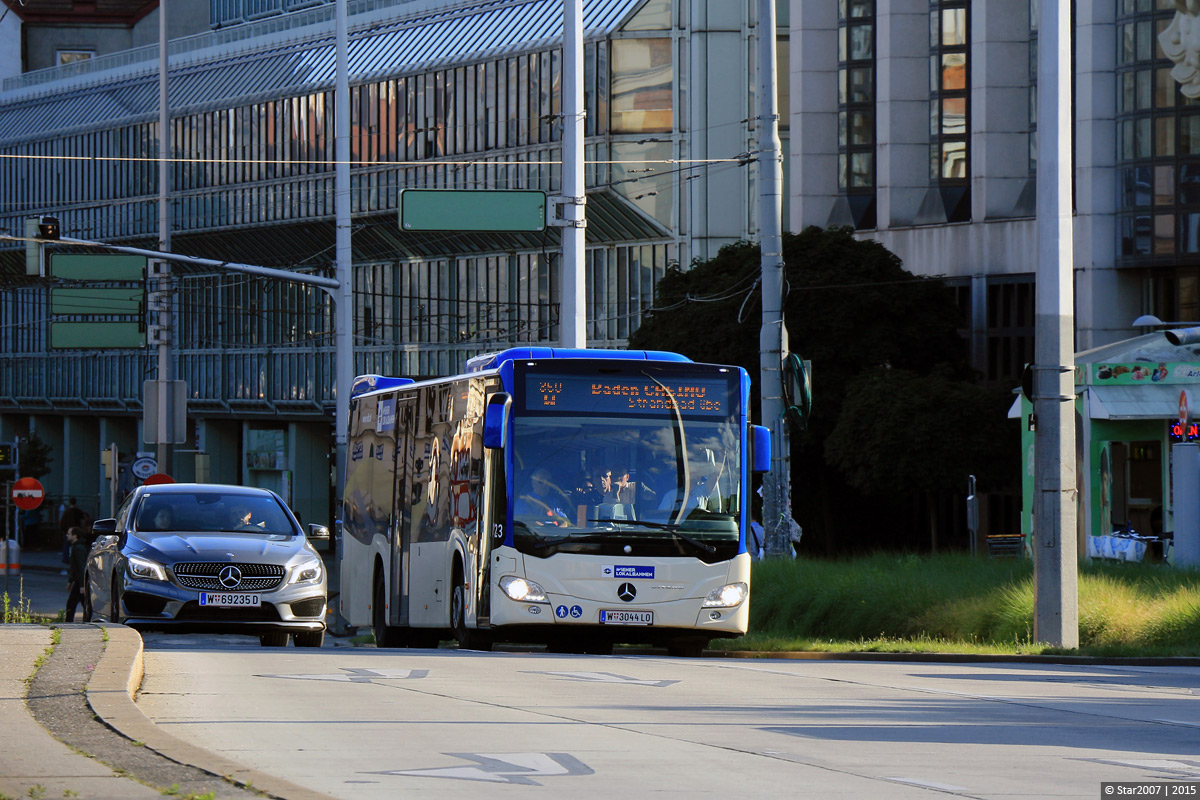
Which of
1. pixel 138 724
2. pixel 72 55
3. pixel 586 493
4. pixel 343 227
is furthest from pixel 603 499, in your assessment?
pixel 72 55

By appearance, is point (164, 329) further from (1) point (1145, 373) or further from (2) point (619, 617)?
(2) point (619, 617)

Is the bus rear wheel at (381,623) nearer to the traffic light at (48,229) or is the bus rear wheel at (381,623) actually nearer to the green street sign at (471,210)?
the green street sign at (471,210)

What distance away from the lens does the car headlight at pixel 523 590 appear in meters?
19.0

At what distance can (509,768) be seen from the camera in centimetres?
962

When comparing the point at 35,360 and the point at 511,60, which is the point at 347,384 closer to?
the point at 511,60

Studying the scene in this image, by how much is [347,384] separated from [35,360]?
53.3 m

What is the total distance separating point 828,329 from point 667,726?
35015mm

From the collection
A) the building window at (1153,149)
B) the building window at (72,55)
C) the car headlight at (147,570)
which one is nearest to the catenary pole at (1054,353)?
the car headlight at (147,570)

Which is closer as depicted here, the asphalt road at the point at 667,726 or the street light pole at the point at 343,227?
the asphalt road at the point at 667,726

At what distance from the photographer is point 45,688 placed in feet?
39.0

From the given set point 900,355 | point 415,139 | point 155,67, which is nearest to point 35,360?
point 155,67

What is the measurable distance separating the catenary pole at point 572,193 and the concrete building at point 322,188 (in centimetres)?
2439

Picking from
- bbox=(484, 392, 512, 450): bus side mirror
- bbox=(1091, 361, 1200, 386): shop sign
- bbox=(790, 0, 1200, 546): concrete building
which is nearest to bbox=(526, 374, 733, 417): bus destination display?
bbox=(484, 392, 512, 450): bus side mirror

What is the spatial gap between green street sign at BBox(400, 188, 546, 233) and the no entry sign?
2147 centimetres
